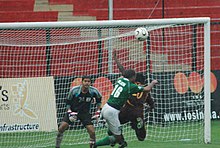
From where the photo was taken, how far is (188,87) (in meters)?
19.7

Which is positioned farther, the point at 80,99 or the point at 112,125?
the point at 80,99

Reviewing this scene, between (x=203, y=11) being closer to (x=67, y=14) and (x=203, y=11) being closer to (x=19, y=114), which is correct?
(x=67, y=14)

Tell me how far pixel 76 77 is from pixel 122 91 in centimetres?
444

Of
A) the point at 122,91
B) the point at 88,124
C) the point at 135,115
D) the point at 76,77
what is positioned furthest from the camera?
the point at 76,77

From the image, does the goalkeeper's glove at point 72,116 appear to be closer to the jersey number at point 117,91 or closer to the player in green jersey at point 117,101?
the player in green jersey at point 117,101

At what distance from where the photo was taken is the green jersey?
1397cm

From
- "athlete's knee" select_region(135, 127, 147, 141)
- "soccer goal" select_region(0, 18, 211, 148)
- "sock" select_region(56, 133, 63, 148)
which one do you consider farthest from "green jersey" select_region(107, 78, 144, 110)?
"soccer goal" select_region(0, 18, 211, 148)

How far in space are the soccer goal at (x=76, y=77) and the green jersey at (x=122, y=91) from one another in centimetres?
312

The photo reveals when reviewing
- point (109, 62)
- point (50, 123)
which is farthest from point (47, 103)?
point (109, 62)

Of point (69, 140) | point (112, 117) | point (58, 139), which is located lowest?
point (69, 140)

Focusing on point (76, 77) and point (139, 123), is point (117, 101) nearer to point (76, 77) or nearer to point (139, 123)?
point (139, 123)

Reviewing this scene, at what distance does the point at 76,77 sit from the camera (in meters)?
18.3

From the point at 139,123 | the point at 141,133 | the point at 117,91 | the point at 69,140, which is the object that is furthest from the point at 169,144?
the point at 69,140

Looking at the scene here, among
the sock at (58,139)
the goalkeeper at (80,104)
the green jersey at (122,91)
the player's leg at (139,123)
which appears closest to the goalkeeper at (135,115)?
the player's leg at (139,123)
